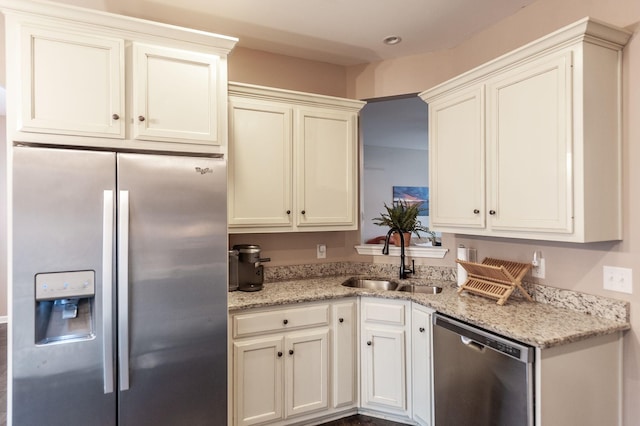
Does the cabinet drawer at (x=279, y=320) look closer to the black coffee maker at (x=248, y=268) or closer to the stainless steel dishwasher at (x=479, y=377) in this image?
the black coffee maker at (x=248, y=268)

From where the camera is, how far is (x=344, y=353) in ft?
7.72

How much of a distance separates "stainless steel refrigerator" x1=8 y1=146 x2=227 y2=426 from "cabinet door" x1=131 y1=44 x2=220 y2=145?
163 millimetres

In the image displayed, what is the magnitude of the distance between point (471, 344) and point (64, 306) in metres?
1.99

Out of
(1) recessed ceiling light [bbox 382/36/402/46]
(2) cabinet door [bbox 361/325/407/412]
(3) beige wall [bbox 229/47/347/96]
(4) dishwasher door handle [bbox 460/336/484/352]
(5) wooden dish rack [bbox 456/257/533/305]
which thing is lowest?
(2) cabinet door [bbox 361/325/407/412]

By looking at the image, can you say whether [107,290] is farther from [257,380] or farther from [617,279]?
[617,279]

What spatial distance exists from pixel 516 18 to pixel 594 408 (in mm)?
2222

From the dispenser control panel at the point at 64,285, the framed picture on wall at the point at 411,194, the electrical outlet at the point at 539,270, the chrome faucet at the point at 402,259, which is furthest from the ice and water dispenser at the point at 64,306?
the framed picture on wall at the point at 411,194

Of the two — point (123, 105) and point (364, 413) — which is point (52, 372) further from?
point (364, 413)

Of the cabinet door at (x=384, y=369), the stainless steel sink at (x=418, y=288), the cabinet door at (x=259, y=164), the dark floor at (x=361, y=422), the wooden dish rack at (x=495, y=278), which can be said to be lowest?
the dark floor at (x=361, y=422)

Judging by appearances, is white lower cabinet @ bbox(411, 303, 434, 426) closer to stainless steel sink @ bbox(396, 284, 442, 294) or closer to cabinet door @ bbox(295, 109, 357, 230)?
stainless steel sink @ bbox(396, 284, 442, 294)

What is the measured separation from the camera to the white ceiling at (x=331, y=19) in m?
2.14

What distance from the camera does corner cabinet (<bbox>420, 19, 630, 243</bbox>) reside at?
1.62 meters

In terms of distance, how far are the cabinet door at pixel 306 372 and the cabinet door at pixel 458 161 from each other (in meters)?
1.14

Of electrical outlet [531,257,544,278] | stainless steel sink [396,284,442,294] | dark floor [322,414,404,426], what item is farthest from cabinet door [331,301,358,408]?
electrical outlet [531,257,544,278]
